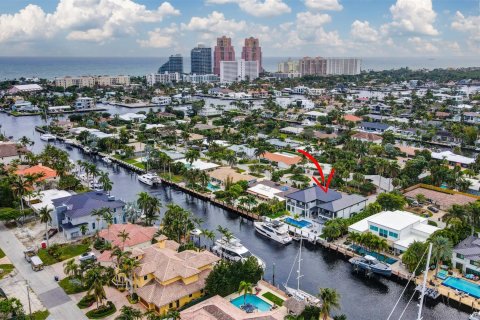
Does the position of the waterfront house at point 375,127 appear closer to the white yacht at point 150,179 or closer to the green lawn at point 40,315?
the white yacht at point 150,179

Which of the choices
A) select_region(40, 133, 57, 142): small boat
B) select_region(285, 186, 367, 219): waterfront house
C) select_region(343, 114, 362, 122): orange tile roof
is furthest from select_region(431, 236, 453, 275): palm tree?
select_region(40, 133, 57, 142): small boat

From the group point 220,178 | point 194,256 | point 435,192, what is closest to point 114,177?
point 220,178

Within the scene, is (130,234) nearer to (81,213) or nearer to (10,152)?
(81,213)

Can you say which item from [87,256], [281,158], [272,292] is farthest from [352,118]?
[87,256]

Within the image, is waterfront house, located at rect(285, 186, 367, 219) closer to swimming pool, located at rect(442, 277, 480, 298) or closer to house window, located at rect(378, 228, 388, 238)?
house window, located at rect(378, 228, 388, 238)

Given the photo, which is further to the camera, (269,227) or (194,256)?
(269,227)

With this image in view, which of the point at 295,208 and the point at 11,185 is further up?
Answer: the point at 11,185

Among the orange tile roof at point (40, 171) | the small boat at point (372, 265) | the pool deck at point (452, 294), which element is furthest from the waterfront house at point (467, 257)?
the orange tile roof at point (40, 171)

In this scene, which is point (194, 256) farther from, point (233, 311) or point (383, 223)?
point (383, 223)
